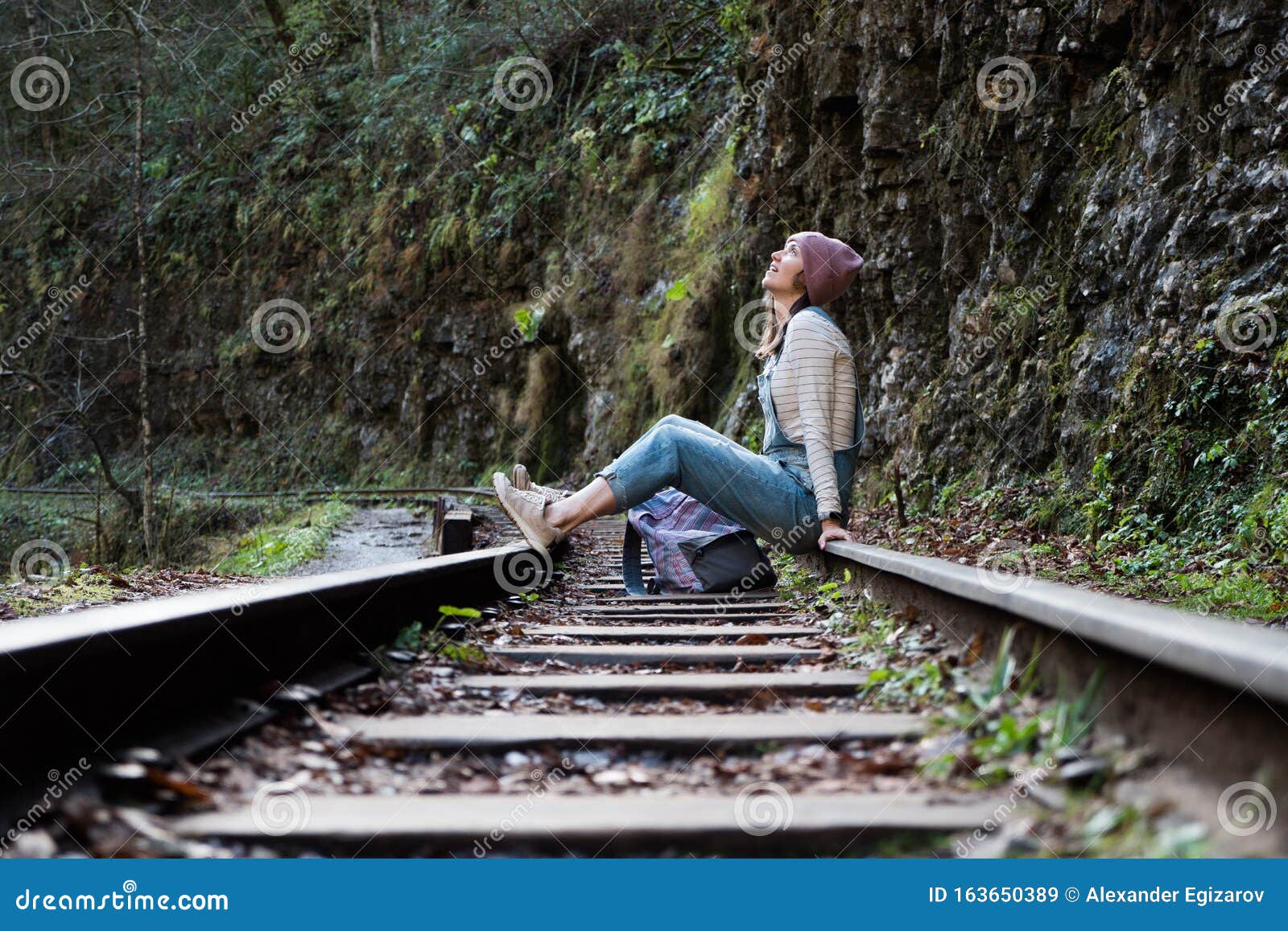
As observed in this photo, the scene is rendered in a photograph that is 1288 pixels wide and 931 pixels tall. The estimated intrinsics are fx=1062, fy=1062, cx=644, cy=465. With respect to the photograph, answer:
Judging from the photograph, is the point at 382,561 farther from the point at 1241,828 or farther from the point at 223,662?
the point at 1241,828

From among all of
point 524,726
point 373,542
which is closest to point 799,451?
point 524,726

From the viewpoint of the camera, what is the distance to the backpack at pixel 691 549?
5148mm

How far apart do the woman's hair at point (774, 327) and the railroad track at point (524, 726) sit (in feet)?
6.75

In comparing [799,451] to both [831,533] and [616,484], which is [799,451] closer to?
[831,533]

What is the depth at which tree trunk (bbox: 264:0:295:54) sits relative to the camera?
94.1ft

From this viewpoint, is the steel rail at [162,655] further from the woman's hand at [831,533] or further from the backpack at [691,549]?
the woman's hand at [831,533]

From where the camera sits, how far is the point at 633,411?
17578mm

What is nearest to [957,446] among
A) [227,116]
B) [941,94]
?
[941,94]

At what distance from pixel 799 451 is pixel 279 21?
28614 mm

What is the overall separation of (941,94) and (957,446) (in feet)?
12.0

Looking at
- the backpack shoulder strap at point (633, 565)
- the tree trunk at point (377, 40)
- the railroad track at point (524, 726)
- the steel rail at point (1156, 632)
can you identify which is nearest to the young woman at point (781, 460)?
the backpack shoulder strap at point (633, 565)

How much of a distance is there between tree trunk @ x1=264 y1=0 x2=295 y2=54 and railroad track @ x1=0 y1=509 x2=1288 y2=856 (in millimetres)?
29313

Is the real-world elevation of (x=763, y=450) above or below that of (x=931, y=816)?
above

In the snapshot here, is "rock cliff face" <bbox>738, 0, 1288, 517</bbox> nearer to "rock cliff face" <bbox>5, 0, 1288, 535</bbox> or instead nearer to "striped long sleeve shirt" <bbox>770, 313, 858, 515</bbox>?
"rock cliff face" <bbox>5, 0, 1288, 535</bbox>
